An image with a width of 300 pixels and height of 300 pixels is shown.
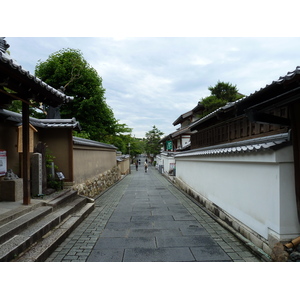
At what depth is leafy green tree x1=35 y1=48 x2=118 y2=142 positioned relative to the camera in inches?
821

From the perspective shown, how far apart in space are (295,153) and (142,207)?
23.1 feet

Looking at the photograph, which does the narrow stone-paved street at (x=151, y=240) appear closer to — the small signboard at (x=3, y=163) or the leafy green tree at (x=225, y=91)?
the small signboard at (x=3, y=163)

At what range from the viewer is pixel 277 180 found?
4.49 meters

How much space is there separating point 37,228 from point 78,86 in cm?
1784

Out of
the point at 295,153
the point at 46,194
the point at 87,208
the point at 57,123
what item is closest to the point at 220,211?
the point at 295,153

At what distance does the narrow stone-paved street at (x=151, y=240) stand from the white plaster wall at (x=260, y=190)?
706 mm

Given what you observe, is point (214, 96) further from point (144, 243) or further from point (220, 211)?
point (144, 243)

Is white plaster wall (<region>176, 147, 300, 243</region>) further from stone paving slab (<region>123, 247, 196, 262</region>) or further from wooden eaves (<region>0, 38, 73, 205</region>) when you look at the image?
wooden eaves (<region>0, 38, 73, 205</region>)

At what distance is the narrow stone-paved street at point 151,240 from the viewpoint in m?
4.83

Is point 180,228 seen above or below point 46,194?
below

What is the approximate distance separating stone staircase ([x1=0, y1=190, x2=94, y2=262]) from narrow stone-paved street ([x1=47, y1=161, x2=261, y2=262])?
0.24 metres

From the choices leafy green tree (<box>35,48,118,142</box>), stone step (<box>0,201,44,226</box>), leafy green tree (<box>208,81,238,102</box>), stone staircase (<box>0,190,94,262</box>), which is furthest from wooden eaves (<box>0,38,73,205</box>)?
leafy green tree (<box>208,81,238,102</box>)

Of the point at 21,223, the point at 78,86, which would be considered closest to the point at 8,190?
the point at 21,223

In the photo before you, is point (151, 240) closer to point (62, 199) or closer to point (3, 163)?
point (62, 199)
